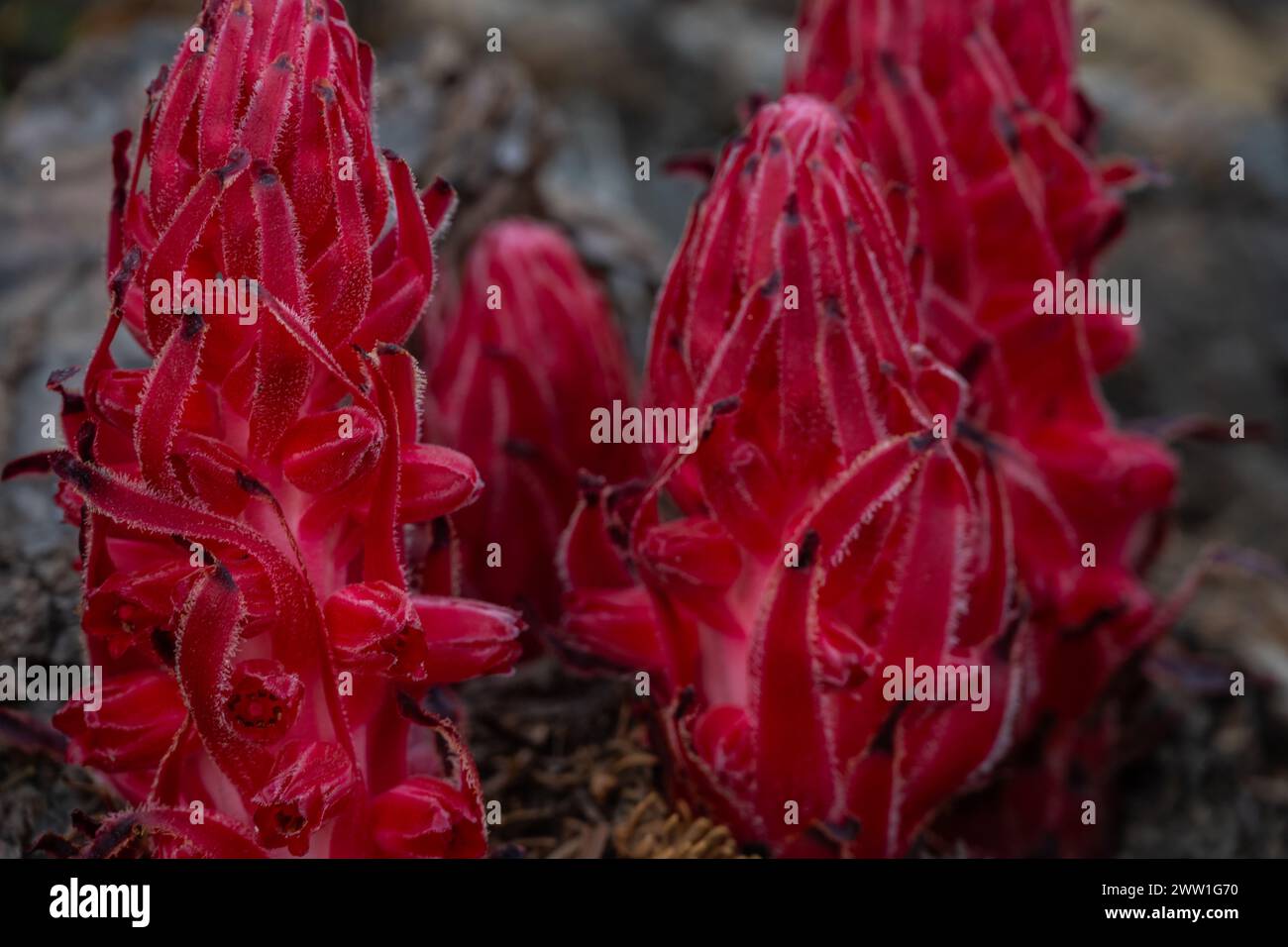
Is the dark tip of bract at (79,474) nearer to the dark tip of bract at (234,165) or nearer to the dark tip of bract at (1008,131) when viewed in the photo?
the dark tip of bract at (234,165)

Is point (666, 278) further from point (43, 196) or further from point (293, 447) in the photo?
point (43, 196)

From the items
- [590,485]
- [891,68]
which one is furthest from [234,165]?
[891,68]

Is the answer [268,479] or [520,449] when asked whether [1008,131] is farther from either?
[268,479]

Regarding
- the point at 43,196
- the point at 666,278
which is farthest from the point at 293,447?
the point at 43,196

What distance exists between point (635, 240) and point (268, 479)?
1074 mm

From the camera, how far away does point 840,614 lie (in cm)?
85

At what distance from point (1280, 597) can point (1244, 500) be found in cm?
41

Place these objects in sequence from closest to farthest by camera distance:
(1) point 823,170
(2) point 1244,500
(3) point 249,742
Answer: (3) point 249,742 → (1) point 823,170 → (2) point 1244,500

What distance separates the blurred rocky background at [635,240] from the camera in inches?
40.5

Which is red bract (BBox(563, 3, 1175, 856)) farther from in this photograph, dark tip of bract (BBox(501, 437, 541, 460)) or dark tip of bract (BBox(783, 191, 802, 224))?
dark tip of bract (BBox(501, 437, 541, 460))

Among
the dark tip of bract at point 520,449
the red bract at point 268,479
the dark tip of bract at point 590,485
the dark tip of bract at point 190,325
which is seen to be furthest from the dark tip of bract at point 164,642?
the dark tip of bract at point 520,449

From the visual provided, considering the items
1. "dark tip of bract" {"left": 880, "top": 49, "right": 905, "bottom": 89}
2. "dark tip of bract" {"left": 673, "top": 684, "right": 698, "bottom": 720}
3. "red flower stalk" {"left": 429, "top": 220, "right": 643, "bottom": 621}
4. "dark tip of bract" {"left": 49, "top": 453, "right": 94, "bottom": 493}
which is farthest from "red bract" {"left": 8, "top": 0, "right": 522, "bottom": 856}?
"dark tip of bract" {"left": 880, "top": 49, "right": 905, "bottom": 89}

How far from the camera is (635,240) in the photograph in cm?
174

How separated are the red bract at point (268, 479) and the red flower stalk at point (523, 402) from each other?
288 millimetres
